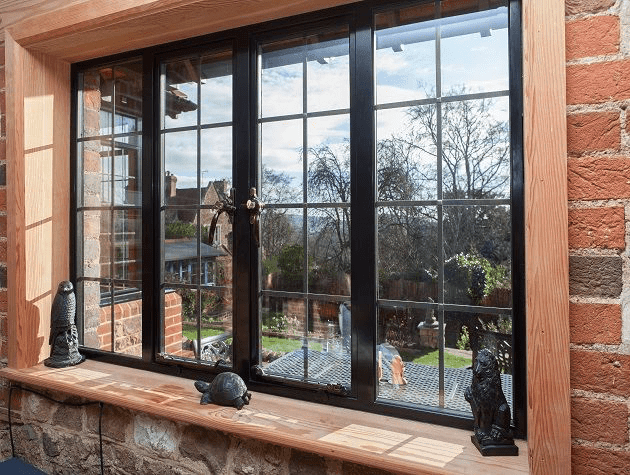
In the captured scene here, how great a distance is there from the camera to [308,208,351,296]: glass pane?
1414 millimetres

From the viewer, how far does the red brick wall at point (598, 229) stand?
93 cm

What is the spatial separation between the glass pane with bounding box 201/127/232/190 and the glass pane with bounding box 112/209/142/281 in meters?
0.33

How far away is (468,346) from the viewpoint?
1255mm

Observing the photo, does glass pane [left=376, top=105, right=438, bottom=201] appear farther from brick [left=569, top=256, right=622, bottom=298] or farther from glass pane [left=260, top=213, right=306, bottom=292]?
brick [left=569, top=256, right=622, bottom=298]

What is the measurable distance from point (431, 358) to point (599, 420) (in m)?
0.44

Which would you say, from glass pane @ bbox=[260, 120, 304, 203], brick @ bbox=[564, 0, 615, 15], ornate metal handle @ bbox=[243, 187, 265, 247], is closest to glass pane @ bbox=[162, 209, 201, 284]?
ornate metal handle @ bbox=[243, 187, 265, 247]

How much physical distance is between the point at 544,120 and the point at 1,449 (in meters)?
2.26

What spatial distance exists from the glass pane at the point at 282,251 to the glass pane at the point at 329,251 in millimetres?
40

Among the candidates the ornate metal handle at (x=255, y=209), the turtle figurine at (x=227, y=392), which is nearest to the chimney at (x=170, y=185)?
the ornate metal handle at (x=255, y=209)

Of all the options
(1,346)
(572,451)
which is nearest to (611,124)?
(572,451)

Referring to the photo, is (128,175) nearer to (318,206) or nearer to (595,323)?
(318,206)

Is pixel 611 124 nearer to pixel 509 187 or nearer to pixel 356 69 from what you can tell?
pixel 509 187

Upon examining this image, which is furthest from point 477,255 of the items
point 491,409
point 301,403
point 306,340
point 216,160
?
point 216,160

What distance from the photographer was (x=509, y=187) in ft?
3.95
